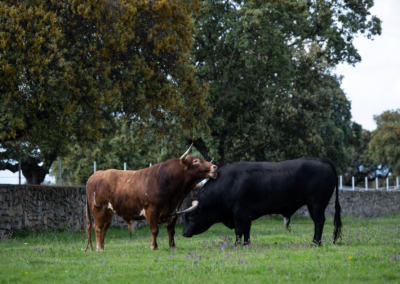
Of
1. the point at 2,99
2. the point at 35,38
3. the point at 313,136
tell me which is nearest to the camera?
the point at 35,38

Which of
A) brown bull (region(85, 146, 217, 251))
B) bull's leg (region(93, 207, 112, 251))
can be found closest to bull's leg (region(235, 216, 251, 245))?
brown bull (region(85, 146, 217, 251))

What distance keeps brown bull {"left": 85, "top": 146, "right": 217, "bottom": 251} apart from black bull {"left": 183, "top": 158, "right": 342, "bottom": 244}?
465mm

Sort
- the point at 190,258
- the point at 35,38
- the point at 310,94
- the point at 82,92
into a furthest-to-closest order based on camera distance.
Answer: the point at 310,94 → the point at 82,92 → the point at 35,38 → the point at 190,258

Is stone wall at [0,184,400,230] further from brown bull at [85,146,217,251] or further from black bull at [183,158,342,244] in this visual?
black bull at [183,158,342,244]

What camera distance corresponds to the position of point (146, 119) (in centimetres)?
1838

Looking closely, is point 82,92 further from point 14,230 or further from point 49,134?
point 14,230

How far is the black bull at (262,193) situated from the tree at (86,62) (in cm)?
641

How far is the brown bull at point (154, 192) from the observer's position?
31.2 ft

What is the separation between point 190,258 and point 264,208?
8.39 ft

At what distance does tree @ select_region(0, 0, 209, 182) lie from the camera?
13.9 metres

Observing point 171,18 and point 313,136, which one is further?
point 313,136

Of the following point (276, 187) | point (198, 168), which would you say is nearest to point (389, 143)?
point (276, 187)

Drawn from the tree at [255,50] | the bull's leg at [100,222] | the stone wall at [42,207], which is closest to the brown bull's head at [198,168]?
the bull's leg at [100,222]

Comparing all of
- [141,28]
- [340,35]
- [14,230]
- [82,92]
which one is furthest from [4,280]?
[340,35]
